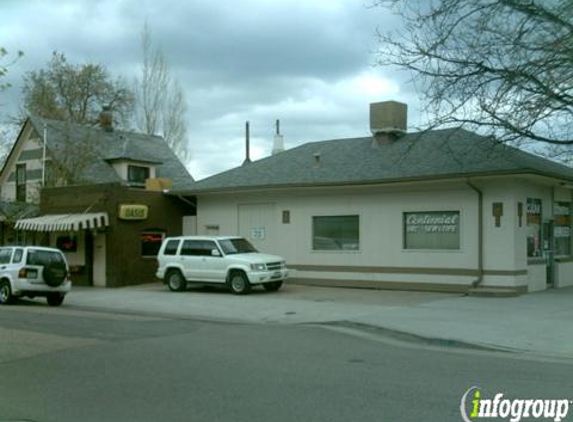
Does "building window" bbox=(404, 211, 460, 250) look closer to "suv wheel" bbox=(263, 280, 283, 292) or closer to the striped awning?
"suv wheel" bbox=(263, 280, 283, 292)

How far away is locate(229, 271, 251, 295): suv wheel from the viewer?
22469 millimetres

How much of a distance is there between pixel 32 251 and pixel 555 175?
622 inches

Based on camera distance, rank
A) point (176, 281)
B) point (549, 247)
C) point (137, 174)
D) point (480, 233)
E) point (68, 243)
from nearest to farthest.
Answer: point (480, 233) < point (549, 247) < point (176, 281) < point (68, 243) < point (137, 174)

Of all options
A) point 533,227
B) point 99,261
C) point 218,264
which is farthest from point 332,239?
point 99,261

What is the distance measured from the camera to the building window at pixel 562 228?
2442 cm

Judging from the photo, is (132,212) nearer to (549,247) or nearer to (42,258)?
(42,258)

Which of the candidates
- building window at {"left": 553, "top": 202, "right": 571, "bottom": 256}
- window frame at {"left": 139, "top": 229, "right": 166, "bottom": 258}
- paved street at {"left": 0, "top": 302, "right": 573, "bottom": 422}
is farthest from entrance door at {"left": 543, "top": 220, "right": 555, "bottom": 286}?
window frame at {"left": 139, "top": 229, "right": 166, "bottom": 258}

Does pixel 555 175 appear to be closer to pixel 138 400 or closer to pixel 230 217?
pixel 230 217

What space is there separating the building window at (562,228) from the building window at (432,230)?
419 cm

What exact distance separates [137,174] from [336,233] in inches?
724

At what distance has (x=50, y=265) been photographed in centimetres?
2078

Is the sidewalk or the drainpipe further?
the drainpipe

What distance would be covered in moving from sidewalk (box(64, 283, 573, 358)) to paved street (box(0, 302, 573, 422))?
4.15 ft

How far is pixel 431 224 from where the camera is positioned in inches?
901
